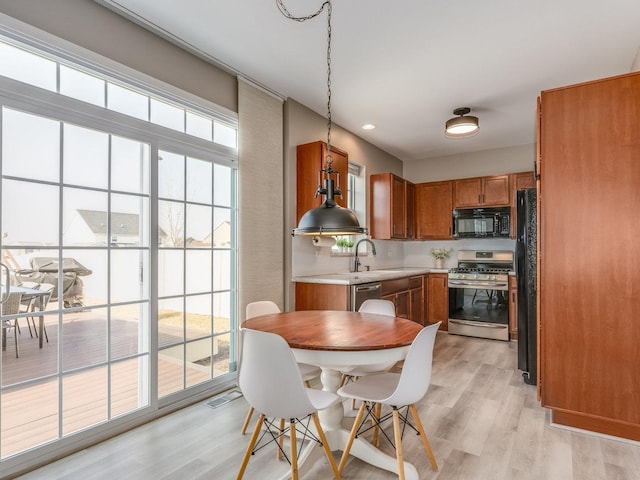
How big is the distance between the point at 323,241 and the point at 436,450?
2316 millimetres

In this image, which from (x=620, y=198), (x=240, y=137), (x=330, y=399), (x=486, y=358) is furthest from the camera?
(x=486, y=358)

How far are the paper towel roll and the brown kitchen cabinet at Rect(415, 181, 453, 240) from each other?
232 centimetres

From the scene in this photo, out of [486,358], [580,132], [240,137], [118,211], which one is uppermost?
[240,137]

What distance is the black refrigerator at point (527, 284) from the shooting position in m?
3.20

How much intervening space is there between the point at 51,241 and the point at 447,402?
2.98 meters

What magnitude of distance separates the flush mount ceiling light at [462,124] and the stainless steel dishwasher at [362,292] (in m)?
1.97

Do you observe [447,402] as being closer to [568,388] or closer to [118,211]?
A: [568,388]

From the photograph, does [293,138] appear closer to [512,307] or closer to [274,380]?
[274,380]

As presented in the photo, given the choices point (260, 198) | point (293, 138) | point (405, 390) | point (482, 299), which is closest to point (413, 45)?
point (293, 138)

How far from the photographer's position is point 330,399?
6.11 feet

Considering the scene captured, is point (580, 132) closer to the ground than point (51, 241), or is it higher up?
higher up

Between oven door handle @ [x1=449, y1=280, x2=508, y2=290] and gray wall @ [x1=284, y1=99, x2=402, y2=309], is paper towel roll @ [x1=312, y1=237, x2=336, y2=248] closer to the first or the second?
gray wall @ [x1=284, y1=99, x2=402, y2=309]

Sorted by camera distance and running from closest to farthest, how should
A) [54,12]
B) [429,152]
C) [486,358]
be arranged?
[54,12]
[486,358]
[429,152]

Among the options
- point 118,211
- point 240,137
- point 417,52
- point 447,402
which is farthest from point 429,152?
point 118,211
